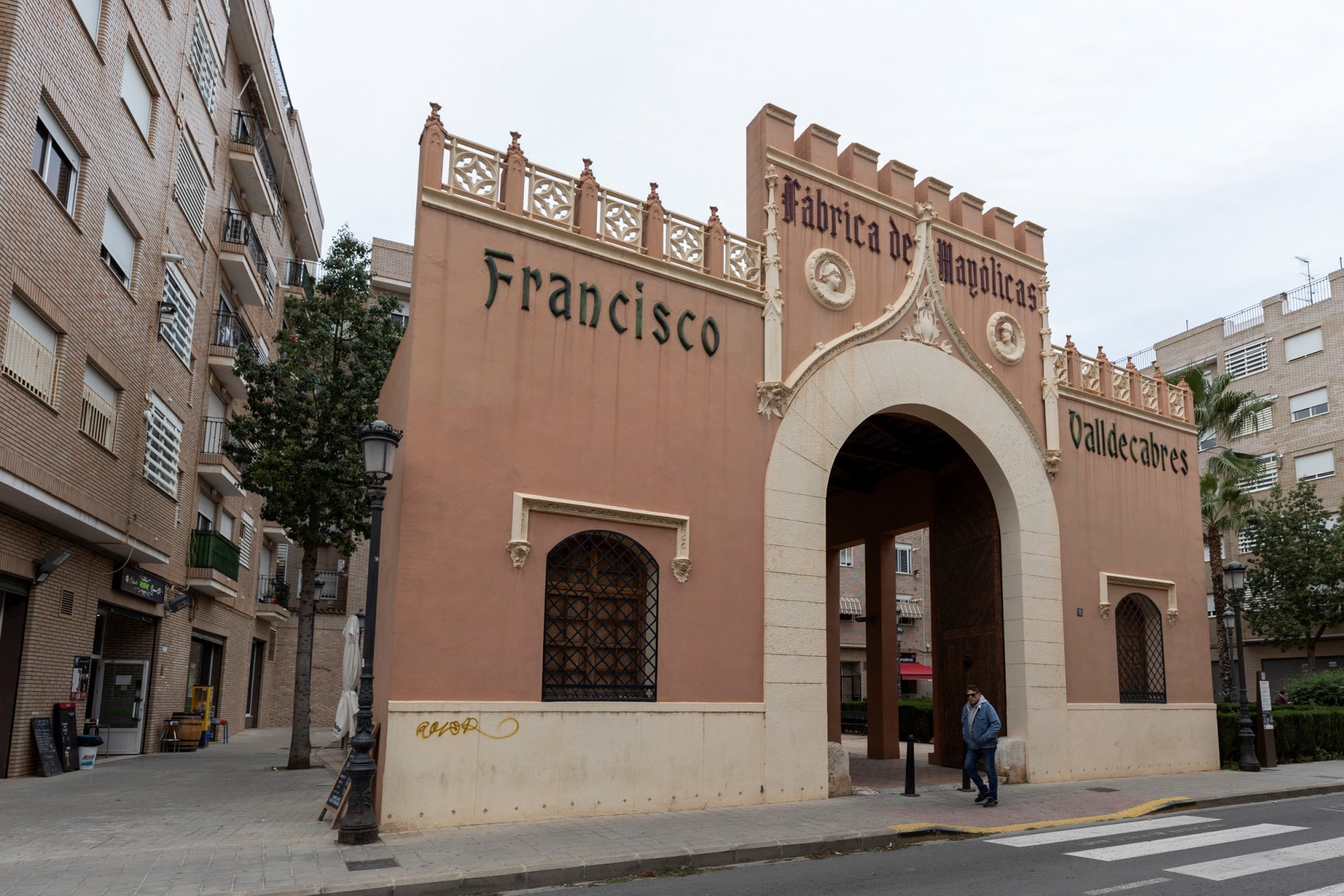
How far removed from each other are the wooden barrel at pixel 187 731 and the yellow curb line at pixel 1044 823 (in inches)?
632

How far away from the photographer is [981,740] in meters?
12.3

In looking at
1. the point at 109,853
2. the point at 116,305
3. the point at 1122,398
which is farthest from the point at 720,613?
the point at 116,305

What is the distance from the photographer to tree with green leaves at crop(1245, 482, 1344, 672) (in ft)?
98.6

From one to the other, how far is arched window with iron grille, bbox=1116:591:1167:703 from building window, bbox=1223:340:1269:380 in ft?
89.9

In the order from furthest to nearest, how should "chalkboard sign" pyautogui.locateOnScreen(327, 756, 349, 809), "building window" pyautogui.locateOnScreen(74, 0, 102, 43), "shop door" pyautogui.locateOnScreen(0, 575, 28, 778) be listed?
"building window" pyautogui.locateOnScreen(74, 0, 102, 43) → "shop door" pyautogui.locateOnScreen(0, 575, 28, 778) → "chalkboard sign" pyautogui.locateOnScreen(327, 756, 349, 809)

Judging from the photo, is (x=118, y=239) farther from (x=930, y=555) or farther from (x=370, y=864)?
(x=930, y=555)

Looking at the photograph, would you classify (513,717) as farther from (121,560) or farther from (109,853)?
(121,560)

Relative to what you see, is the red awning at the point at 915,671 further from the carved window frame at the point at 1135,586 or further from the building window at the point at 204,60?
the building window at the point at 204,60

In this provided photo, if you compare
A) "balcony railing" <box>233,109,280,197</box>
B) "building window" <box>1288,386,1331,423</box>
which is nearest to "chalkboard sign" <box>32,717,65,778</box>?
"balcony railing" <box>233,109,280,197</box>

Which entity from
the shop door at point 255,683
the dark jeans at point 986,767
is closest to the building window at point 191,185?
the shop door at point 255,683

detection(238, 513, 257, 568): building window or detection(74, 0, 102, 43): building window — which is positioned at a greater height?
detection(74, 0, 102, 43): building window

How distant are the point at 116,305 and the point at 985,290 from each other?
46.7 feet

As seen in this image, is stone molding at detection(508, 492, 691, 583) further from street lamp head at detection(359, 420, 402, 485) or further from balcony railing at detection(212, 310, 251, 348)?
balcony railing at detection(212, 310, 251, 348)

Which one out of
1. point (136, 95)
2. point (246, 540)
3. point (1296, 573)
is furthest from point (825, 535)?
point (1296, 573)
